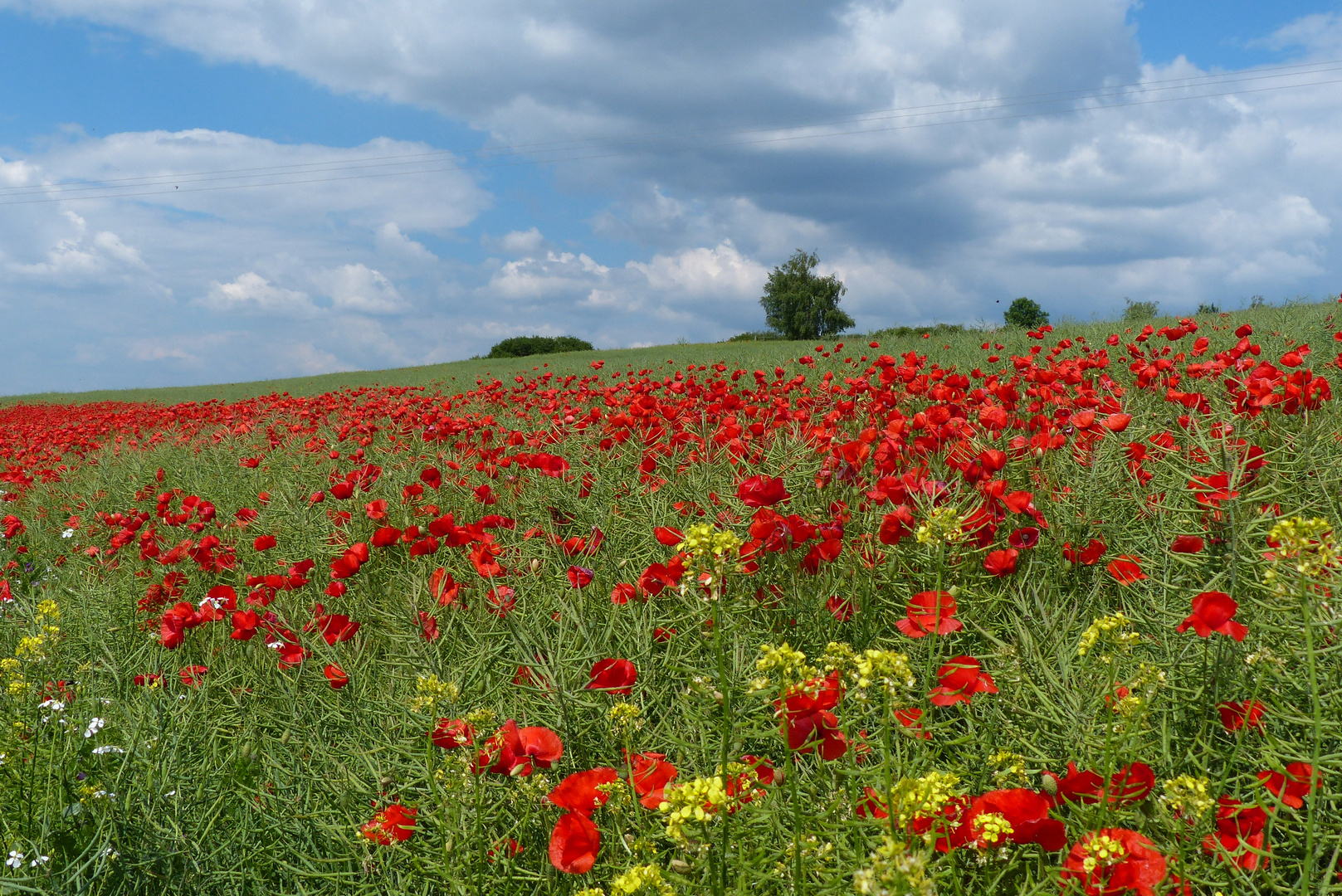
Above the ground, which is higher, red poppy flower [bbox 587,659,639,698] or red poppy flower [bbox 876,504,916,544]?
red poppy flower [bbox 876,504,916,544]

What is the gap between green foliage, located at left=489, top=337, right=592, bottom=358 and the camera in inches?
1705

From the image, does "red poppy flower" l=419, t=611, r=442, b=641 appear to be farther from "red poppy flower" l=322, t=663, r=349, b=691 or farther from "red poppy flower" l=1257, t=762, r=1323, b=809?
"red poppy flower" l=1257, t=762, r=1323, b=809

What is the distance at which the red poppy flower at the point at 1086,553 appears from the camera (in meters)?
2.26

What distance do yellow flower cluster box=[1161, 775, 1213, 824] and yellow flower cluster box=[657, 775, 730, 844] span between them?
2.05ft

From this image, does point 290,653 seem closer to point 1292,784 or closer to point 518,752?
point 518,752

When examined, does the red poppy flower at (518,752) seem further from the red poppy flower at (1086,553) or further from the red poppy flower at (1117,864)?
the red poppy flower at (1086,553)

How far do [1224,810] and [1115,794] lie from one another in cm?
19

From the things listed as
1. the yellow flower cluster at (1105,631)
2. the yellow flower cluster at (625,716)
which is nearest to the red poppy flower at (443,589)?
the yellow flower cluster at (625,716)

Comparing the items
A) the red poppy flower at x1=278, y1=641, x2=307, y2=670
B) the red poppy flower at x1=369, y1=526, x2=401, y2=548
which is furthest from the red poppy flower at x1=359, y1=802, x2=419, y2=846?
the red poppy flower at x1=369, y1=526, x2=401, y2=548

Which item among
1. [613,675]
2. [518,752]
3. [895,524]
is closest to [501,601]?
[613,675]

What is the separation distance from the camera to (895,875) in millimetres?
757

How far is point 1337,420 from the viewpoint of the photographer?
10.5 ft

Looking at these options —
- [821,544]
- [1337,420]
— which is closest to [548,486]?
[821,544]

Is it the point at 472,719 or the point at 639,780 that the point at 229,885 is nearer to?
the point at 472,719
